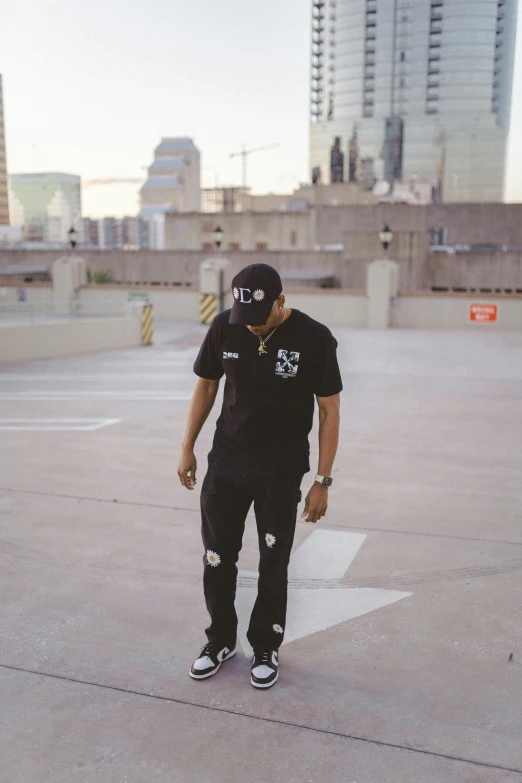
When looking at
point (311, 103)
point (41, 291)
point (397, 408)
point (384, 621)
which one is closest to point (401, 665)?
point (384, 621)

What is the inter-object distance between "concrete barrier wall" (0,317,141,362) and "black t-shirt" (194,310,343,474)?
14.7 metres

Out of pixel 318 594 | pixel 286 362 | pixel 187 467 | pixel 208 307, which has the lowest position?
pixel 318 594

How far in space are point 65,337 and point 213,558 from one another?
15.9 m

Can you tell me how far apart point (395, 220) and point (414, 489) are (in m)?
49.9

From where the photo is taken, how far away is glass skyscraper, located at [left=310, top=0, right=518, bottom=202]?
147 metres

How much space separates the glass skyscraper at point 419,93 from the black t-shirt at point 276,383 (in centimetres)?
15048

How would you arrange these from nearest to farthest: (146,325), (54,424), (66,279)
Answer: (54,424), (146,325), (66,279)

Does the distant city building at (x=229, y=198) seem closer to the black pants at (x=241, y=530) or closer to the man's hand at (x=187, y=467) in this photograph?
the man's hand at (x=187, y=467)

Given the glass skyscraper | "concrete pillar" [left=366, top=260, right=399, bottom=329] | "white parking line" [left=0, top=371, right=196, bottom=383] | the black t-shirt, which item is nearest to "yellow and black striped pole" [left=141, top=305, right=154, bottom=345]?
"white parking line" [left=0, top=371, right=196, bottom=383]

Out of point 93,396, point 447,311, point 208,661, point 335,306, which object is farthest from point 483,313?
point 208,661

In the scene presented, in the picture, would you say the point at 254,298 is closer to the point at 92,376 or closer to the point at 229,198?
the point at 92,376

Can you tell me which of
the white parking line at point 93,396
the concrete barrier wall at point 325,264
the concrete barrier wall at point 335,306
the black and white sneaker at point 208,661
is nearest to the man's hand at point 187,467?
the black and white sneaker at point 208,661

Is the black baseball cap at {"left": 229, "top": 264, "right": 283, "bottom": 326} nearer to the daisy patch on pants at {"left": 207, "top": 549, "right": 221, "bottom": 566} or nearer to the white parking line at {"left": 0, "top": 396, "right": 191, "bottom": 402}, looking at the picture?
the daisy patch on pants at {"left": 207, "top": 549, "right": 221, "bottom": 566}

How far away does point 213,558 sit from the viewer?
12.1 feet
